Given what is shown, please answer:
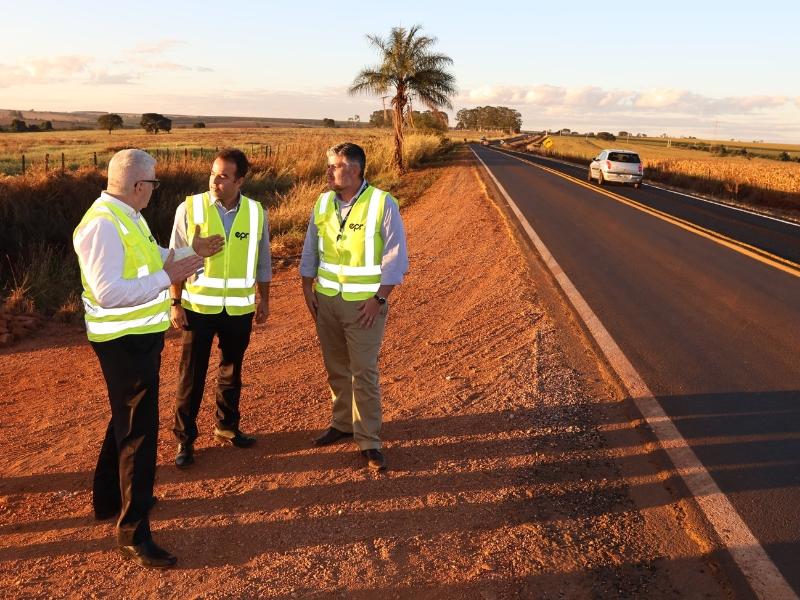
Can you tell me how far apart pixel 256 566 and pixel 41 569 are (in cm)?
98

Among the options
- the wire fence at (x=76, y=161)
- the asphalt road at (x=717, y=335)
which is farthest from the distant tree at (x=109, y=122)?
the asphalt road at (x=717, y=335)

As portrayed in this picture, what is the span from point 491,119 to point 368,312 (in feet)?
576

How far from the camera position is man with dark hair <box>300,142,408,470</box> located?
3984 millimetres

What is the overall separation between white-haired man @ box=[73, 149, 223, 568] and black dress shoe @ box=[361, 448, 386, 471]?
4.17 ft

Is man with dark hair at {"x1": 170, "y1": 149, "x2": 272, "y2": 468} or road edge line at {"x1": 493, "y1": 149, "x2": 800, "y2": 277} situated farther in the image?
road edge line at {"x1": 493, "y1": 149, "x2": 800, "y2": 277}

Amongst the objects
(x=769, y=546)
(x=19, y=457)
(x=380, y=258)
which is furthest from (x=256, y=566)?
(x=769, y=546)

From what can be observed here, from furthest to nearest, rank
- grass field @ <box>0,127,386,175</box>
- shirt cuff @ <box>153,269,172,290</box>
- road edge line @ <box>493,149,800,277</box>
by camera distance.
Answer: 1. grass field @ <box>0,127,386,175</box>
2. road edge line @ <box>493,149,800,277</box>
3. shirt cuff @ <box>153,269,172,290</box>

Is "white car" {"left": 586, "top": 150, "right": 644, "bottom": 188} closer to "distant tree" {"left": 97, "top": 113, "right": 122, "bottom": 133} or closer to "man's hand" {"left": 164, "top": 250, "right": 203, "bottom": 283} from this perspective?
"man's hand" {"left": 164, "top": 250, "right": 203, "bottom": 283}

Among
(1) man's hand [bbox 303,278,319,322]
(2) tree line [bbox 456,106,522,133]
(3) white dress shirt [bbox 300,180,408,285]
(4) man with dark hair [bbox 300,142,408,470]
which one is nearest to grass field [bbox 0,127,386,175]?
(1) man's hand [bbox 303,278,319,322]

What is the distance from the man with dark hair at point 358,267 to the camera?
3.98 meters

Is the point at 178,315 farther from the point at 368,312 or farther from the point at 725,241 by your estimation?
the point at 725,241

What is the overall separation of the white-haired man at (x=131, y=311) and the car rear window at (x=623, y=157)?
2419 cm

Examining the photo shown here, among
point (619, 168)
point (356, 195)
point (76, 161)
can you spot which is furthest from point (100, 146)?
point (356, 195)

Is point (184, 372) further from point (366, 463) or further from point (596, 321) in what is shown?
point (596, 321)
